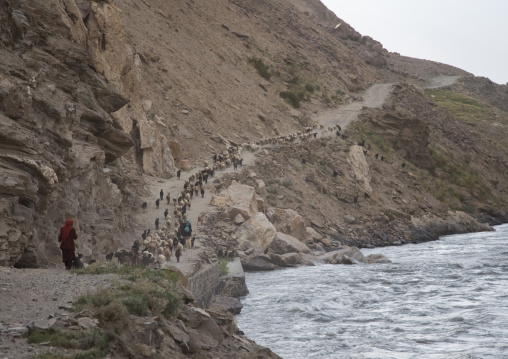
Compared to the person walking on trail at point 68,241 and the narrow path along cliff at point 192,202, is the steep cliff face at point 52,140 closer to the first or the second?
the person walking on trail at point 68,241

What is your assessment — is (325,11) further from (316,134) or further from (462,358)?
(462,358)

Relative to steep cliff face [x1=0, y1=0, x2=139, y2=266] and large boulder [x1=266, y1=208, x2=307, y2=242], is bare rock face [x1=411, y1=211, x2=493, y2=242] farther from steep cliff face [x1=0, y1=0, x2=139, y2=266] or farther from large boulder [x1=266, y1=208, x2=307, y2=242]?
steep cliff face [x1=0, y1=0, x2=139, y2=266]

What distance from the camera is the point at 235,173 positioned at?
33.8 m

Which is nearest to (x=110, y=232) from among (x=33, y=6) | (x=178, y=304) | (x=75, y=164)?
(x=75, y=164)

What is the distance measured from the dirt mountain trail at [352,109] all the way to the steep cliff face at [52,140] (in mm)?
33319

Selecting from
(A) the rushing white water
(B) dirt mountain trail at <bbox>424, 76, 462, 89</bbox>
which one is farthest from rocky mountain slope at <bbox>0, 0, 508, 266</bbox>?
(B) dirt mountain trail at <bbox>424, 76, 462, 89</bbox>

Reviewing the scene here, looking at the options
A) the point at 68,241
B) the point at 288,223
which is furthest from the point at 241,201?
the point at 68,241

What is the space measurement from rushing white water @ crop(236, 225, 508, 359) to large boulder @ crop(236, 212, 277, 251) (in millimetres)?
2317

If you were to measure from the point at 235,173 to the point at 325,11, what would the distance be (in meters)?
85.2

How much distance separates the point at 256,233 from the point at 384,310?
997cm

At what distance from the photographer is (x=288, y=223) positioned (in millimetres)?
29969

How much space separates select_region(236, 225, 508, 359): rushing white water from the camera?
43.2ft

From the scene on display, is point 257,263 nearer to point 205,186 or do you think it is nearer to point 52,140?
point 205,186

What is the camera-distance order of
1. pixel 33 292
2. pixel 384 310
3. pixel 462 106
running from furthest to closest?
pixel 462 106
pixel 384 310
pixel 33 292
